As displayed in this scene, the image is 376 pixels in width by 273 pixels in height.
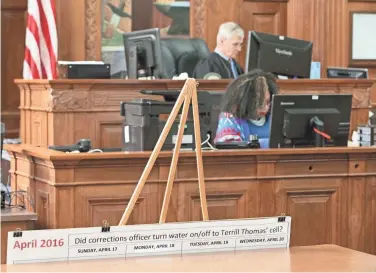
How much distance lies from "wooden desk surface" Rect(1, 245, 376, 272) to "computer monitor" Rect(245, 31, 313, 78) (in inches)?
166

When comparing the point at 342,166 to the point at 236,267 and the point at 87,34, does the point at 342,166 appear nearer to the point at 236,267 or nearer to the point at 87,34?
the point at 236,267

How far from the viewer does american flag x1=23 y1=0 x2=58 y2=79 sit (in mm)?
8047

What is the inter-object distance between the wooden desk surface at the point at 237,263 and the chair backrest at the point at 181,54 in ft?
16.3

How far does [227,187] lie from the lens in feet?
17.3

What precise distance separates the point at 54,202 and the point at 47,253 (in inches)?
72.9

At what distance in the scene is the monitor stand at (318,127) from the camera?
5.74 metres

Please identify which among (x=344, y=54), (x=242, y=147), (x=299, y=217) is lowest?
(x=299, y=217)

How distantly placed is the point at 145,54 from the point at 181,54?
96cm

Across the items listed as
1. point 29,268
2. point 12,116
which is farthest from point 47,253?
point 12,116

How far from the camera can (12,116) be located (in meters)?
8.84

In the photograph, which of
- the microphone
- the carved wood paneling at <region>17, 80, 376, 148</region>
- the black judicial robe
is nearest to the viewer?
the carved wood paneling at <region>17, 80, 376, 148</region>

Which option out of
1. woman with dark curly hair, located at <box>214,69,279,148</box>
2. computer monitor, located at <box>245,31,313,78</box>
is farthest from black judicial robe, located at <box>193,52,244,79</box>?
woman with dark curly hair, located at <box>214,69,279,148</box>

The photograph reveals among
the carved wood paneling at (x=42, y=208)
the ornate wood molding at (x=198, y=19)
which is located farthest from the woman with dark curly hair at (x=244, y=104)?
the ornate wood molding at (x=198, y=19)

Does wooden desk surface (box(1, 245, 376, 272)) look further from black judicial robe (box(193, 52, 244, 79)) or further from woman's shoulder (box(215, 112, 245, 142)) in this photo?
black judicial robe (box(193, 52, 244, 79))
